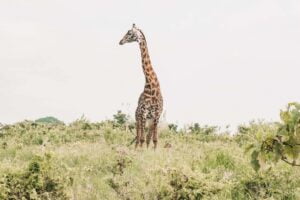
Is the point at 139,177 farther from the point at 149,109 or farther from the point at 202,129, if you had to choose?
the point at 202,129

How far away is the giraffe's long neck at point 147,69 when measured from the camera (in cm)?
1708

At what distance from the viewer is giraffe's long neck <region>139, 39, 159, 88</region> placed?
17.1 meters

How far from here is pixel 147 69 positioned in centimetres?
1761

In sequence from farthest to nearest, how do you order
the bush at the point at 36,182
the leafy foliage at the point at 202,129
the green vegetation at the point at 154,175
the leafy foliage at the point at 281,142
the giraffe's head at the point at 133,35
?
the leafy foliage at the point at 202,129 → the giraffe's head at the point at 133,35 → the bush at the point at 36,182 → the green vegetation at the point at 154,175 → the leafy foliage at the point at 281,142

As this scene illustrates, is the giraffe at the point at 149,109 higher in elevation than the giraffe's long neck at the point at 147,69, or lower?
lower

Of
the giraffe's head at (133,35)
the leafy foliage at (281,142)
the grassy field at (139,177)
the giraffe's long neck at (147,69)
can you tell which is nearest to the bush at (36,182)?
the grassy field at (139,177)

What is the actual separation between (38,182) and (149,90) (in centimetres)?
834

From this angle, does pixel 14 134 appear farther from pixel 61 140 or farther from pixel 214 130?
pixel 214 130

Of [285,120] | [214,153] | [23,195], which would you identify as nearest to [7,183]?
[23,195]

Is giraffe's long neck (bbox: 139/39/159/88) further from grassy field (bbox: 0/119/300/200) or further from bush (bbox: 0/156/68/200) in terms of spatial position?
bush (bbox: 0/156/68/200)

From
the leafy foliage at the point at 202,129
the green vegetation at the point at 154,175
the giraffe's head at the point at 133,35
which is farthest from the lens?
the leafy foliage at the point at 202,129

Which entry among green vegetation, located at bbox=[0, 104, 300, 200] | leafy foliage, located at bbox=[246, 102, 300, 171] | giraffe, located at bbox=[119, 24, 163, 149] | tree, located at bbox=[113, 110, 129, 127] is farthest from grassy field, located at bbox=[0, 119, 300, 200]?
tree, located at bbox=[113, 110, 129, 127]

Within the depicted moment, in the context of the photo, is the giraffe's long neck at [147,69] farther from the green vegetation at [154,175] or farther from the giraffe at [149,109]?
the green vegetation at [154,175]

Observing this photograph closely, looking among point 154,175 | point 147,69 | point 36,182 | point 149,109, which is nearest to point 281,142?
point 154,175
